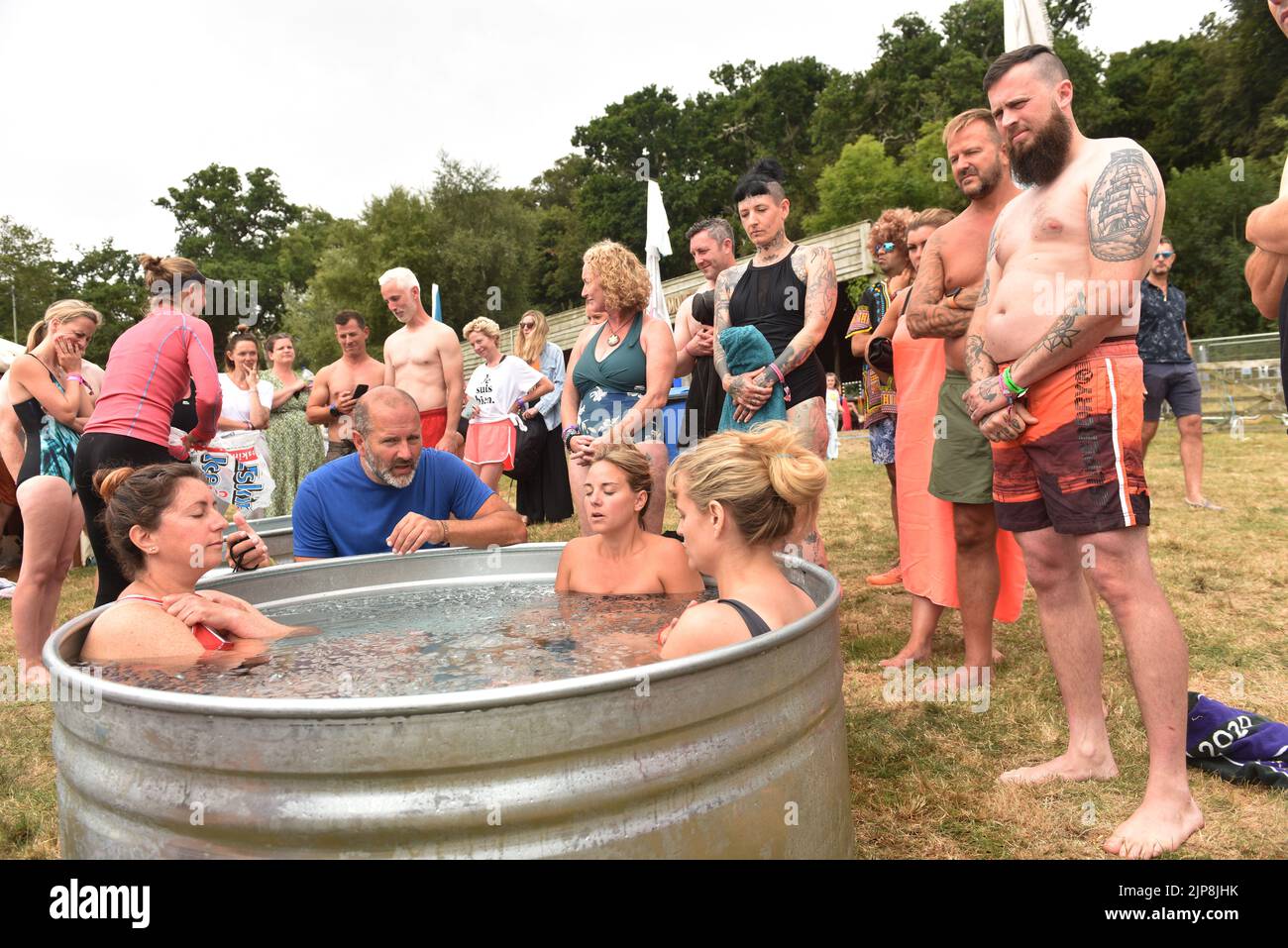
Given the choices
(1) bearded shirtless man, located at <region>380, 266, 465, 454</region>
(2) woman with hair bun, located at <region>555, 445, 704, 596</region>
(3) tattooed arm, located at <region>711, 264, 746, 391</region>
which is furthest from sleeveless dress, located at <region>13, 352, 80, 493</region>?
(3) tattooed arm, located at <region>711, 264, 746, 391</region>

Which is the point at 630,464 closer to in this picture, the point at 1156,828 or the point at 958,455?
the point at 958,455

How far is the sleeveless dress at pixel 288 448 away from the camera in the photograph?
25.8 ft

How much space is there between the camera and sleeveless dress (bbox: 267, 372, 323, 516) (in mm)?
7867

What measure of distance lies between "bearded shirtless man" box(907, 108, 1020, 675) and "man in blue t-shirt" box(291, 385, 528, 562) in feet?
5.99

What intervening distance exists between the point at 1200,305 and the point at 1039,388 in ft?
92.2

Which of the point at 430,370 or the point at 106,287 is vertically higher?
the point at 106,287

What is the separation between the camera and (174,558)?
2.50 meters

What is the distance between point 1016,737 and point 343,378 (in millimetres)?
5329

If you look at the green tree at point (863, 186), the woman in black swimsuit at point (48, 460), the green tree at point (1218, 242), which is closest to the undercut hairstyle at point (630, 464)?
the woman in black swimsuit at point (48, 460)

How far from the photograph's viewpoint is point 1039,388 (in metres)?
2.62

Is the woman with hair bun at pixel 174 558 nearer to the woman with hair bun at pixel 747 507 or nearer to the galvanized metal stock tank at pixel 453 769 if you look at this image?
the galvanized metal stock tank at pixel 453 769

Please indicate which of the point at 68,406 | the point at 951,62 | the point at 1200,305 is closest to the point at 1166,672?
the point at 68,406

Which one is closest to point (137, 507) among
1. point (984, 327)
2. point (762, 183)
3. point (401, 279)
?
point (984, 327)

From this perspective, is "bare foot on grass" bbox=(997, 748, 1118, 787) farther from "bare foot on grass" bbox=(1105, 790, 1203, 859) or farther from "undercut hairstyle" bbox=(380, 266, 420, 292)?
"undercut hairstyle" bbox=(380, 266, 420, 292)
